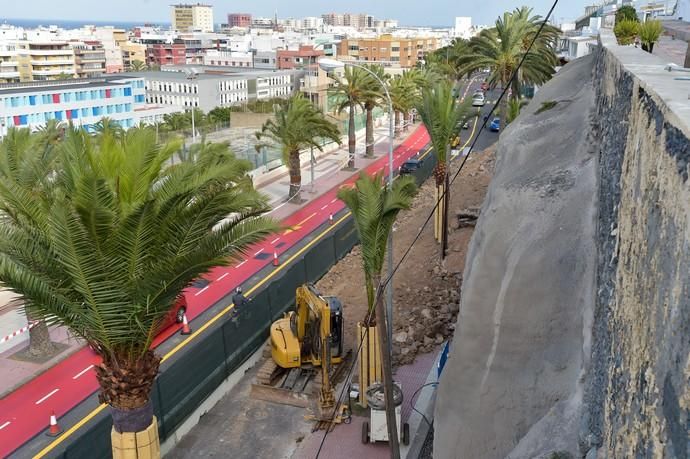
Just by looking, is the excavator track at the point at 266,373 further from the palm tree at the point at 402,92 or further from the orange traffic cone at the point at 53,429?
the palm tree at the point at 402,92

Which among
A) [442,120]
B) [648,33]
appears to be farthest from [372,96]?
[648,33]

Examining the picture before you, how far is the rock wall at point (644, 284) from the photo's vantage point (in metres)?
4.42

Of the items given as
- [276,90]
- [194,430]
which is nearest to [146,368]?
[194,430]

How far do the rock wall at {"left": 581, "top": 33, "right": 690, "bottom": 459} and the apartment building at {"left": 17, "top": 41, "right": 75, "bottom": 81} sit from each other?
130 metres

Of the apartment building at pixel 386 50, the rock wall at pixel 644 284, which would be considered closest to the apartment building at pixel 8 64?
the apartment building at pixel 386 50

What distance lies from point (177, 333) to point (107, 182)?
12227 mm

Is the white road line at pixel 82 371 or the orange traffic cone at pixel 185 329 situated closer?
the white road line at pixel 82 371

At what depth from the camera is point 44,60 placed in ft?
402

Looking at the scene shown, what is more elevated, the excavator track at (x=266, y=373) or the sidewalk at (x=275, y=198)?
the excavator track at (x=266, y=373)

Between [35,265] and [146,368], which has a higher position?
[35,265]

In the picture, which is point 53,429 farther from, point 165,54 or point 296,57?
point 165,54

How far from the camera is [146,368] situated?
30.6ft

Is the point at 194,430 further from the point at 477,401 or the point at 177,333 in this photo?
the point at 477,401

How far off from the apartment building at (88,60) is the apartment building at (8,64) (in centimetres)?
1395
